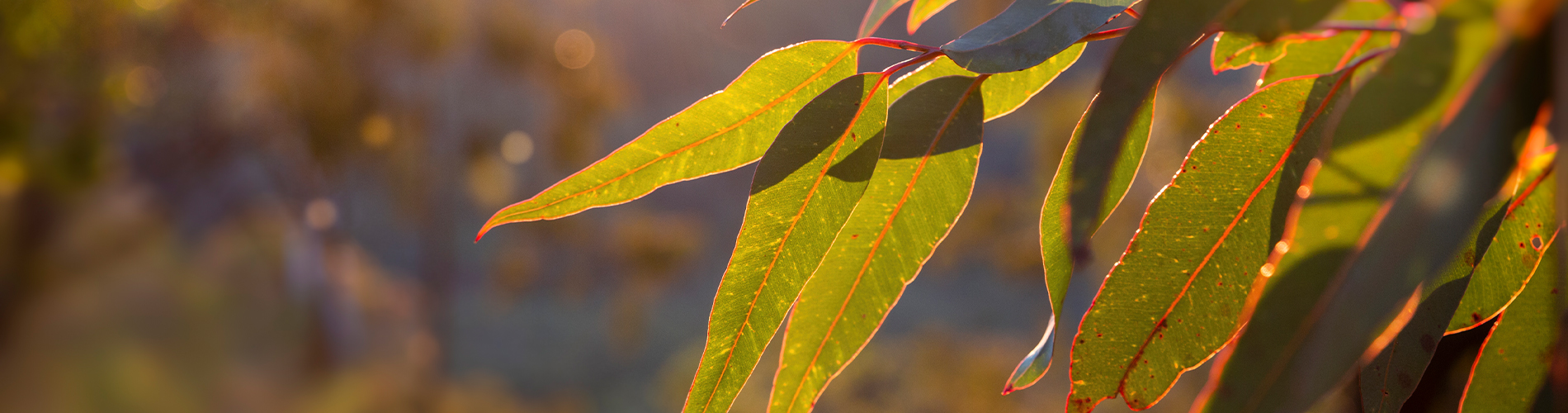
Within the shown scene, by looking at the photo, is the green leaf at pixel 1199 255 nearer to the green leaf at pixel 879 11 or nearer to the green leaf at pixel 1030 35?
the green leaf at pixel 1030 35

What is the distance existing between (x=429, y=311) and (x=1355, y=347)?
3.71m

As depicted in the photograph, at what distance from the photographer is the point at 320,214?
3.31 metres

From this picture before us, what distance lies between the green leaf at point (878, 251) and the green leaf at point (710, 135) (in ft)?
0.13

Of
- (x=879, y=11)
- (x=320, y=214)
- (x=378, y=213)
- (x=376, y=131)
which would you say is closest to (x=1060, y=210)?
(x=879, y=11)

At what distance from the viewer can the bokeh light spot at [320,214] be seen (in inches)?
130

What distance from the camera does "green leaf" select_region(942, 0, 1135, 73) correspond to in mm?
258

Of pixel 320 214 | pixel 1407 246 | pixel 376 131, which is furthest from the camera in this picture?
pixel 320 214

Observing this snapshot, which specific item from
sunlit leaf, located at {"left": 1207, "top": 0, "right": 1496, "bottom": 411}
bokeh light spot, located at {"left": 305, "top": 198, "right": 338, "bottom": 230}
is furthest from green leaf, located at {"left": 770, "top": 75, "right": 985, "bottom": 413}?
bokeh light spot, located at {"left": 305, "top": 198, "right": 338, "bottom": 230}

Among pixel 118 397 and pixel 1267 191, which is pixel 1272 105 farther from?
pixel 118 397

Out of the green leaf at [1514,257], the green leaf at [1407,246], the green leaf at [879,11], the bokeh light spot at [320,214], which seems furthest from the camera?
the bokeh light spot at [320,214]

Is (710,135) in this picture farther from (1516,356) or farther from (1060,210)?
(1516,356)

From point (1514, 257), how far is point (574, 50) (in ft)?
11.0

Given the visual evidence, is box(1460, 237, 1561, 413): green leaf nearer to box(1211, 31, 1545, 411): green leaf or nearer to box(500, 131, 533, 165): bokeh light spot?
box(1211, 31, 1545, 411): green leaf

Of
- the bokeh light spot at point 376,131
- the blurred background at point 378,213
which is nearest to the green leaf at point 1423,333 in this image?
the blurred background at point 378,213
